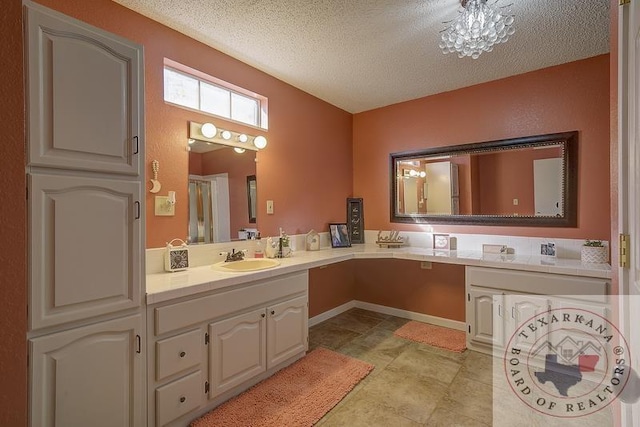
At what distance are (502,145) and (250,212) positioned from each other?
2449 millimetres

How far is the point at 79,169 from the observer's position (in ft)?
4.33

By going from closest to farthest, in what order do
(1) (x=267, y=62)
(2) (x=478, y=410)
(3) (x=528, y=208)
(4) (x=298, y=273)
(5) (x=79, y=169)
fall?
(5) (x=79, y=169), (2) (x=478, y=410), (4) (x=298, y=273), (1) (x=267, y=62), (3) (x=528, y=208)

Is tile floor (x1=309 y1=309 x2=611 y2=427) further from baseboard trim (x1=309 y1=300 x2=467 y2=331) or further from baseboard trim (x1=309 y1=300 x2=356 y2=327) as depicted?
baseboard trim (x1=309 y1=300 x2=467 y2=331)

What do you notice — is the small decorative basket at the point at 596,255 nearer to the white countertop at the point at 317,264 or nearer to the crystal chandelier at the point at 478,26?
the white countertop at the point at 317,264

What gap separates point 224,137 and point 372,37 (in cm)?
136

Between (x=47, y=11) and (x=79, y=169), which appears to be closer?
(x=47, y=11)

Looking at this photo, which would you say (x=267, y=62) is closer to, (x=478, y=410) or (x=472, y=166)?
(x=472, y=166)

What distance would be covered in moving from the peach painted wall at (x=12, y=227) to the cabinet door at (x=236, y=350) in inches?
34.1

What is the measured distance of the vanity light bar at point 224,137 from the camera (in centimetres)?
230

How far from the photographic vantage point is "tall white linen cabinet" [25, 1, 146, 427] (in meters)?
1.20

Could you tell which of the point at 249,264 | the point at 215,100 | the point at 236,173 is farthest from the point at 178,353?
the point at 215,100

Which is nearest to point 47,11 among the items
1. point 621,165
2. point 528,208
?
point 621,165

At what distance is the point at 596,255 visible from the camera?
2373 millimetres

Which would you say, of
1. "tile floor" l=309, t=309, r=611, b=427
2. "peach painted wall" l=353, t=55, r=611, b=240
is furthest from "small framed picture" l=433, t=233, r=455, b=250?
"tile floor" l=309, t=309, r=611, b=427
